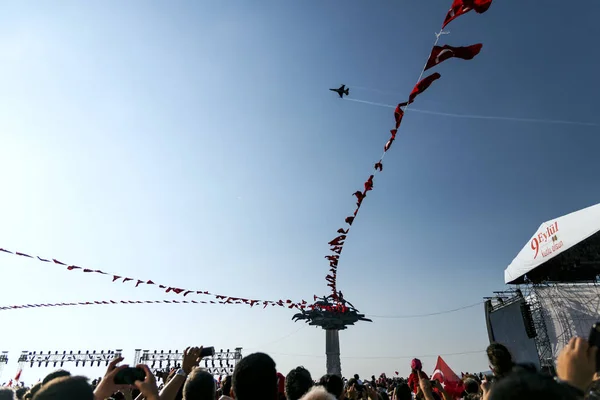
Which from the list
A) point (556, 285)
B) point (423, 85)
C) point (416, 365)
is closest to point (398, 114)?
point (423, 85)

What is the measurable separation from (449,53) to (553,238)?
77.0 feet

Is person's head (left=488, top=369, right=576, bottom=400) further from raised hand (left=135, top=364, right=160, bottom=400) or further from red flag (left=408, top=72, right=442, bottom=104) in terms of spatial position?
red flag (left=408, top=72, right=442, bottom=104)

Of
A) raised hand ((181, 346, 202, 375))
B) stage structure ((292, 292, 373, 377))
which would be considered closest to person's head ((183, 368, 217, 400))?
raised hand ((181, 346, 202, 375))

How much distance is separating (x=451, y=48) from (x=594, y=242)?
24186 millimetres

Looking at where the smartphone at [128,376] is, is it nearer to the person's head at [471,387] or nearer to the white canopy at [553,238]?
the person's head at [471,387]

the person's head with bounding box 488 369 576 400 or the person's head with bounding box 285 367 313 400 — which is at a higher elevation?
the person's head with bounding box 488 369 576 400

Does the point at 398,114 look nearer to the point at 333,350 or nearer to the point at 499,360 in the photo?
the point at 499,360

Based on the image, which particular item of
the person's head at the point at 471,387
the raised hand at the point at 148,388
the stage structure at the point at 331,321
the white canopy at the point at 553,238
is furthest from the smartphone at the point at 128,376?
the stage structure at the point at 331,321

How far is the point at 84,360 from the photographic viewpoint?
45.8m

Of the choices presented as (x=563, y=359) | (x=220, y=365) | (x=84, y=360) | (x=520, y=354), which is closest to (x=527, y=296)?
(x=520, y=354)

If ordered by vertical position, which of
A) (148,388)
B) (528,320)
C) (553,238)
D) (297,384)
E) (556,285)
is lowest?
(297,384)

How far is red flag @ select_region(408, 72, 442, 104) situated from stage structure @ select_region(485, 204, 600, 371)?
20.5m

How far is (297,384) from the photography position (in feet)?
12.7

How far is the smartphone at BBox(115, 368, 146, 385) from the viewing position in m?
2.96
